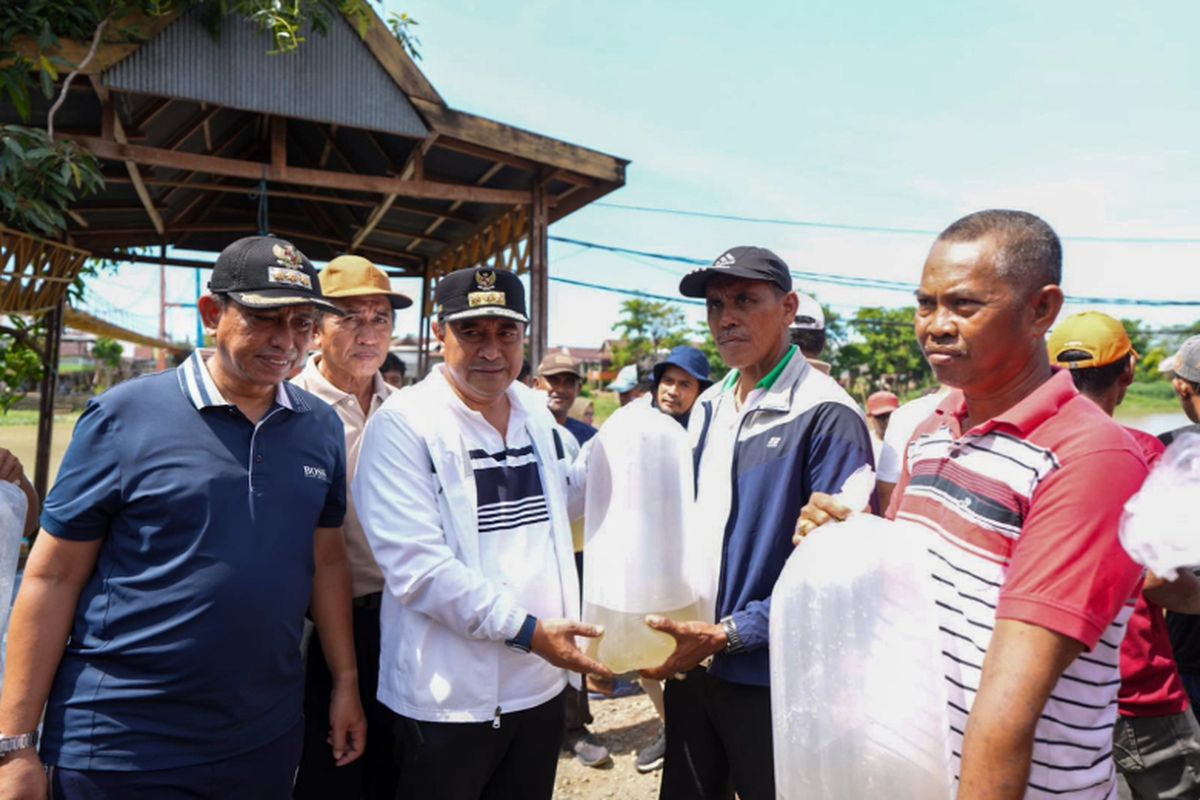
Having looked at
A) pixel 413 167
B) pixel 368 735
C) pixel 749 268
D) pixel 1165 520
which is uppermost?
pixel 413 167

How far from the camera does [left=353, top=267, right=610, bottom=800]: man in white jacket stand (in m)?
2.11

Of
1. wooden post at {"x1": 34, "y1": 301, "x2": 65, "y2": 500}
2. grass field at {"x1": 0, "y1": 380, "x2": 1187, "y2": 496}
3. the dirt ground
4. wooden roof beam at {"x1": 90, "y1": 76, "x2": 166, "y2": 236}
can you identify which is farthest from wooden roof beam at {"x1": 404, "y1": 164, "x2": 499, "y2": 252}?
the dirt ground

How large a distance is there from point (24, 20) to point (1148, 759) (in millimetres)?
6872

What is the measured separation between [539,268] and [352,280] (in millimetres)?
4659

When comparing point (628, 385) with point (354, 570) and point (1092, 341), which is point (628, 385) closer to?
point (354, 570)

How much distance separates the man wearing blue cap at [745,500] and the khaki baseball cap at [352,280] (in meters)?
1.31

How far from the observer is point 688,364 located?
493 centimetres

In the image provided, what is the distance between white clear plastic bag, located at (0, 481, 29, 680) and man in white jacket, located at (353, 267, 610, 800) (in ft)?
3.21

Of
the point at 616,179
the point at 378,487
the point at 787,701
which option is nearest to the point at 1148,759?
the point at 787,701

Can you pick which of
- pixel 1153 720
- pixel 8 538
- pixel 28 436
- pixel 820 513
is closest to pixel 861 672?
pixel 820 513

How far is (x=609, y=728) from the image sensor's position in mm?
4922

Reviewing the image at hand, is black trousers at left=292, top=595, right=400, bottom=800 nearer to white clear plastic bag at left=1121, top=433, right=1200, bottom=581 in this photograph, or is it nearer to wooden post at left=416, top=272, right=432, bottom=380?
white clear plastic bag at left=1121, top=433, right=1200, bottom=581

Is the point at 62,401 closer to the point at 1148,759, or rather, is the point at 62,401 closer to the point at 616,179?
the point at 616,179

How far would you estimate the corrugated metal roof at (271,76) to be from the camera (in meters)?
5.54
